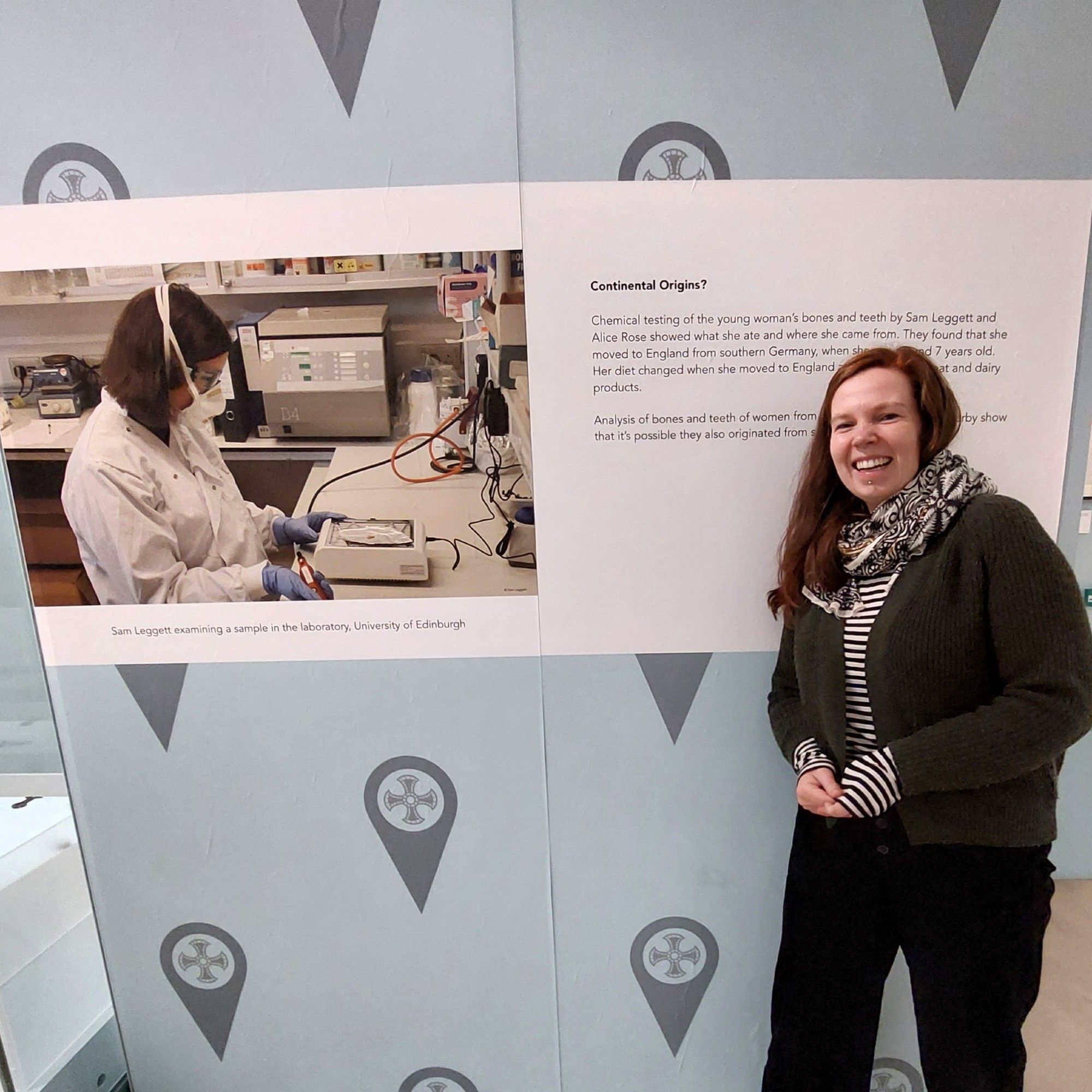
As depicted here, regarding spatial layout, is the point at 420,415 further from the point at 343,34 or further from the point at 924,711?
the point at 924,711

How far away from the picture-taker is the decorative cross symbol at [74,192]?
1.28 meters

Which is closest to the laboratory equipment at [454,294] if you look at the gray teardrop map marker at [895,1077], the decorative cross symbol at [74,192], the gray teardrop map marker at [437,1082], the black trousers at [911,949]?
the decorative cross symbol at [74,192]

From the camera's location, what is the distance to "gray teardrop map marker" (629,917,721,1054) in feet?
5.21

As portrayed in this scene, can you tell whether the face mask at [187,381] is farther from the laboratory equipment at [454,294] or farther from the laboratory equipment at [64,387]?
the laboratory equipment at [454,294]

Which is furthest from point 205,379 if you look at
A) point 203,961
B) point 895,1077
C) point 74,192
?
point 895,1077

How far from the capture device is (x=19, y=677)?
4.92 feet

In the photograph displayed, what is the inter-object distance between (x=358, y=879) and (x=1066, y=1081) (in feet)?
5.15

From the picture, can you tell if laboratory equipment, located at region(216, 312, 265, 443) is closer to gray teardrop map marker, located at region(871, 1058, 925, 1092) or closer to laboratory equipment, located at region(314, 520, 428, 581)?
laboratory equipment, located at region(314, 520, 428, 581)

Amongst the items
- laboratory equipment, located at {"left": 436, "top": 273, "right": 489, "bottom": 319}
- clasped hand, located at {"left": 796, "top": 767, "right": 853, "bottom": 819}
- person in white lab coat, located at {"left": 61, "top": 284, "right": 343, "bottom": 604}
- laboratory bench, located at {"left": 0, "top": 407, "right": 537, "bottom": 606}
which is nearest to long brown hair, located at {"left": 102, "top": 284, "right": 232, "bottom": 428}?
person in white lab coat, located at {"left": 61, "top": 284, "right": 343, "bottom": 604}

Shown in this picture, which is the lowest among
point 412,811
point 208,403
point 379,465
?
point 412,811

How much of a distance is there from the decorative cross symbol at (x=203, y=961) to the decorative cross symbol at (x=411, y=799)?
496 mm

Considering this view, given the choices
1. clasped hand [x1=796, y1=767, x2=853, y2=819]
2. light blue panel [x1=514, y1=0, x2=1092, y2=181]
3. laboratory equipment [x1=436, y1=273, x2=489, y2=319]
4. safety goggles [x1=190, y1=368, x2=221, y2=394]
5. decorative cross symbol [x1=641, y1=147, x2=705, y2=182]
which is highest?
light blue panel [x1=514, y1=0, x2=1092, y2=181]

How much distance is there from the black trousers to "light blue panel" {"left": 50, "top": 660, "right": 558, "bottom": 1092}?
0.48m

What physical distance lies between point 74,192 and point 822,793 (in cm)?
149
